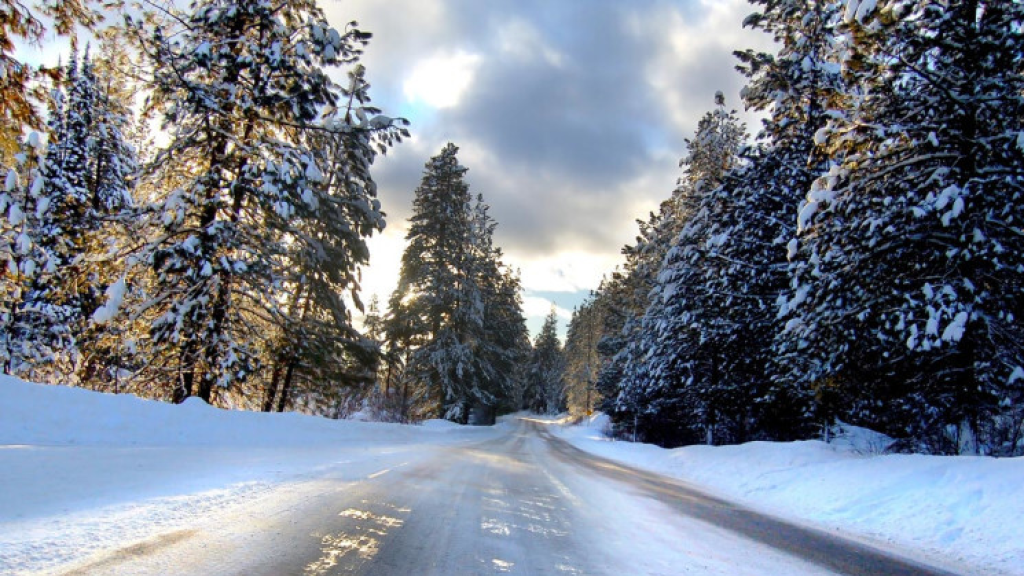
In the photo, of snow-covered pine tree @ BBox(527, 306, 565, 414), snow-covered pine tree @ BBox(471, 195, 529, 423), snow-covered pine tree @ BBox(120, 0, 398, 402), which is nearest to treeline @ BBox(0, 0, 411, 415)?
snow-covered pine tree @ BBox(120, 0, 398, 402)

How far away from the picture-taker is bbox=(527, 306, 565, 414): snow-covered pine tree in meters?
92.8

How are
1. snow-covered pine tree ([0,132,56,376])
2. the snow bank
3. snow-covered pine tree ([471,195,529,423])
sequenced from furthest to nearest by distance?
snow-covered pine tree ([471,195,529,423]), snow-covered pine tree ([0,132,56,376]), the snow bank

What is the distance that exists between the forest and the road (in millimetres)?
5381

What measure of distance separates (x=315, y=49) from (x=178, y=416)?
8161mm

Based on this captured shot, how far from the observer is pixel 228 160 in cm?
1143

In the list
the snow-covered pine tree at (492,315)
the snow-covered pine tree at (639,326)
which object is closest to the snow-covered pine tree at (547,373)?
the snow-covered pine tree at (492,315)

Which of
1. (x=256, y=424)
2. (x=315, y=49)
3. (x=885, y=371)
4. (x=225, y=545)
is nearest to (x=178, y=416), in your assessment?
(x=256, y=424)

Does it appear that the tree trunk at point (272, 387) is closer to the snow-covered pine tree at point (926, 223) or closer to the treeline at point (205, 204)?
the treeline at point (205, 204)

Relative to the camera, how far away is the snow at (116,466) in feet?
10.3

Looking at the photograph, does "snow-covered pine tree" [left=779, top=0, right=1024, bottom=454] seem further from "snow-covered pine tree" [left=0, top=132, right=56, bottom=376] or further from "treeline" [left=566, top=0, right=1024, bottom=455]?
"snow-covered pine tree" [left=0, top=132, right=56, bottom=376]

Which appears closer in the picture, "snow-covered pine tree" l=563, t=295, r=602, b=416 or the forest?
the forest

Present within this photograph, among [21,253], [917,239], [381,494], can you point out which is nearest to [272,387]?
[21,253]

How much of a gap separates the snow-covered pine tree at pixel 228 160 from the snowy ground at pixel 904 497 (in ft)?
35.6

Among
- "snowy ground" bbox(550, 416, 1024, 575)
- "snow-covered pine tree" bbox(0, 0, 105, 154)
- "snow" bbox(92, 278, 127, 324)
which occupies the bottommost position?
"snowy ground" bbox(550, 416, 1024, 575)
